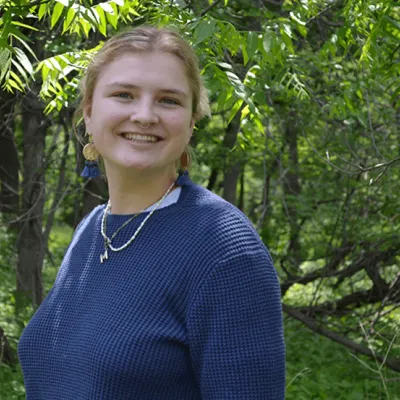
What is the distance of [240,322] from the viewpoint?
1.64 m

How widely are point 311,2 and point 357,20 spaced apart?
22cm

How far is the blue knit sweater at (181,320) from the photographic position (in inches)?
64.8

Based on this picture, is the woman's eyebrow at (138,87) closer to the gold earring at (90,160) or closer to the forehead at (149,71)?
the forehead at (149,71)

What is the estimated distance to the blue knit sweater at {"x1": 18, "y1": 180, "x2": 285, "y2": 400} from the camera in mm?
1646

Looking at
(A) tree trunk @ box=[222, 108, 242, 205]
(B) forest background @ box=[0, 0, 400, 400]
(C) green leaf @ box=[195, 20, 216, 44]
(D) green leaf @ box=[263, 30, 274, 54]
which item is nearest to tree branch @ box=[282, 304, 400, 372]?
(B) forest background @ box=[0, 0, 400, 400]

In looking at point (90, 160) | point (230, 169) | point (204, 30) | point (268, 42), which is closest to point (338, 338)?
point (230, 169)

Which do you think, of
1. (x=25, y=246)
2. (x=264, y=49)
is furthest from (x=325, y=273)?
(x=264, y=49)

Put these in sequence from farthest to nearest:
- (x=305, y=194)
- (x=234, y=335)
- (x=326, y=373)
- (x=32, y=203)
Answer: (x=305, y=194)
(x=32, y=203)
(x=326, y=373)
(x=234, y=335)

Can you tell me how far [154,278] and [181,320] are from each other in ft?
0.36

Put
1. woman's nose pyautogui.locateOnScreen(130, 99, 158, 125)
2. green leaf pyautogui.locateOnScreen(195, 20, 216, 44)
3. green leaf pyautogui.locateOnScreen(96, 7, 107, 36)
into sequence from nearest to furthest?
woman's nose pyautogui.locateOnScreen(130, 99, 158, 125)
green leaf pyautogui.locateOnScreen(96, 7, 107, 36)
green leaf pyautogui.locateOnScreen(195, 20, 216, 44)

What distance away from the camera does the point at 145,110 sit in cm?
181

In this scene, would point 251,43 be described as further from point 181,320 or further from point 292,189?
point 292,189

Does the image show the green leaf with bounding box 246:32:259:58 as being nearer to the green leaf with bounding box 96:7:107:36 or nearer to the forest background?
the green leaf with bounding box 96:7:107:36

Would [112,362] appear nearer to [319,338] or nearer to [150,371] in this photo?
[150,371]
